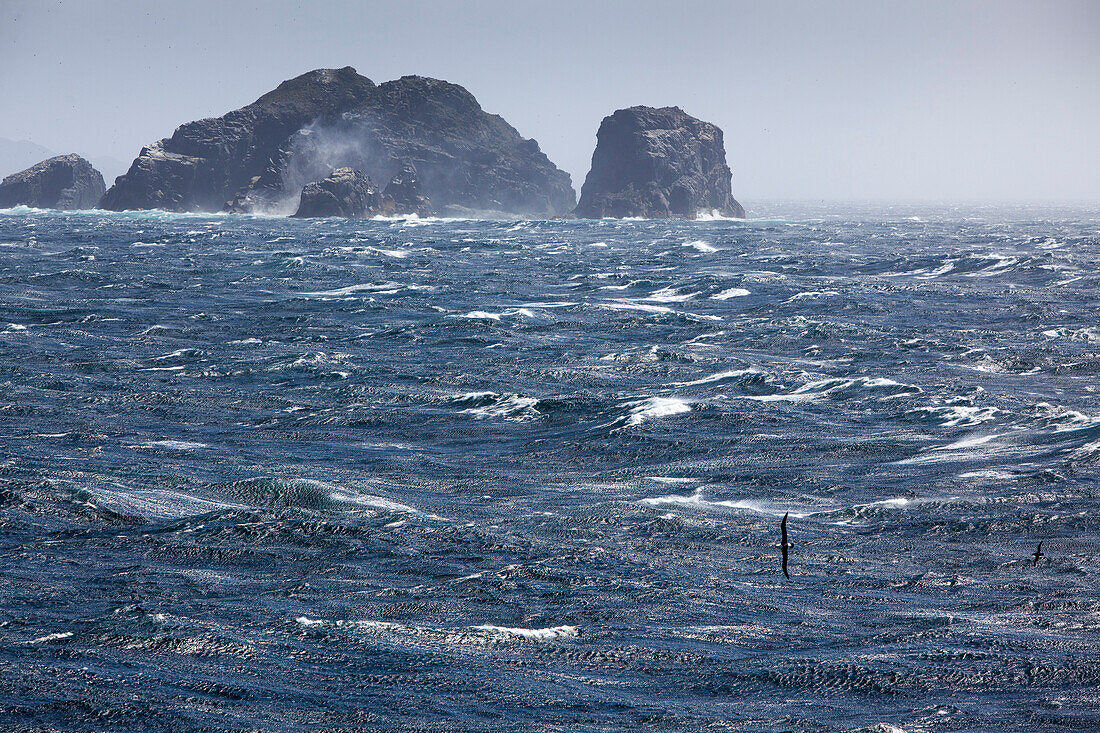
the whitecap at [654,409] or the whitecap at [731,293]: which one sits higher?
the whitecap at [731,293]

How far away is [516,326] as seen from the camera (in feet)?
188

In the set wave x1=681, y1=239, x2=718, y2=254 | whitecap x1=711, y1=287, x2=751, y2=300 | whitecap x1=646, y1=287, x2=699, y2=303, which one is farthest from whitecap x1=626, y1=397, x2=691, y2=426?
wave x1=681, y1=239, x2=718, y2=254

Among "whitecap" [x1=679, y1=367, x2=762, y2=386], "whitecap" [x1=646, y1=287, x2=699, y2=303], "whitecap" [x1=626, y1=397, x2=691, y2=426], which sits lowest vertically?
"whitecap" [x1=626, y1=397, x2=691, y2=426]

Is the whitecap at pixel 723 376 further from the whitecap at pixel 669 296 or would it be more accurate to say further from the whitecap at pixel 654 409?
the whitecap at pixel 669 296

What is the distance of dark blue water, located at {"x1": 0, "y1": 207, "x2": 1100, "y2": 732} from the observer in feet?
50.8

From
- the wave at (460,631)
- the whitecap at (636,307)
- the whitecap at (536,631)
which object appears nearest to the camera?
the wave at (460,631)

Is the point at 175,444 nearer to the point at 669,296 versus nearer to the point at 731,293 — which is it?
the point at 669,296

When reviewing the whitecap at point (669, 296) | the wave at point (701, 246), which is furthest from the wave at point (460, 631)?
the wave at point (701, 246)

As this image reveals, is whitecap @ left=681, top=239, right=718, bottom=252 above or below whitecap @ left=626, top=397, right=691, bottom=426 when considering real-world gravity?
above

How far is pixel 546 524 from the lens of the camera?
2405 centimetres

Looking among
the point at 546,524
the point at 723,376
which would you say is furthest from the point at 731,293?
the point at 546,524

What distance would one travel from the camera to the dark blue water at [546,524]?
50.8ft

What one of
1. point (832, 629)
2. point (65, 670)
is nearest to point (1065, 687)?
point (832, 629)

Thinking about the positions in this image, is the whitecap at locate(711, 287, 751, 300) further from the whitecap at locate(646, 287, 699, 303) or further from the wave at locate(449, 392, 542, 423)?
Answer: the wave at locate(449, 392, 542, 423)
